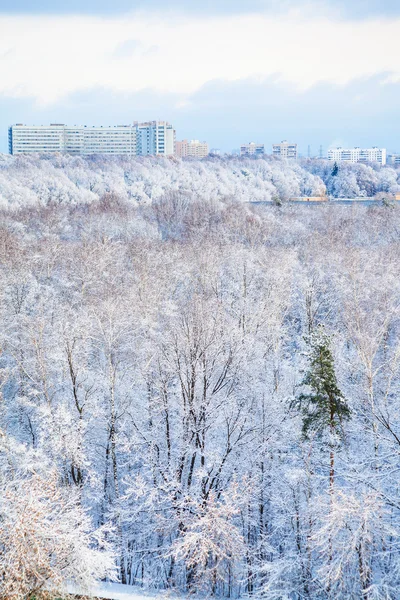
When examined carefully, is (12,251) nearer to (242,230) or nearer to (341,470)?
(242,230)

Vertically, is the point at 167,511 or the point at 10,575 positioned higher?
the point at 10,575

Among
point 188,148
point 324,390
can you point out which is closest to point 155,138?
point 188,148

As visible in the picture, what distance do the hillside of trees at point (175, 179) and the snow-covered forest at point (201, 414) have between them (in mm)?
27024

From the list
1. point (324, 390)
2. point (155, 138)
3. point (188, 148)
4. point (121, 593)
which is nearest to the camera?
point (121, 593)

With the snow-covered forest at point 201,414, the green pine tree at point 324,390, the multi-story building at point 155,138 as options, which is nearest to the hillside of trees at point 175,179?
the snow-covered forest at point 201,414

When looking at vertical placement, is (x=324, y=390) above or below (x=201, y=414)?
above

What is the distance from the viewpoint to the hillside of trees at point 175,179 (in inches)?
2982

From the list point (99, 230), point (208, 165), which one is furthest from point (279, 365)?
point (208, 165)

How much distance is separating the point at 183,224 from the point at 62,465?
3575 centimetres

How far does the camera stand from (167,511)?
68.7ft

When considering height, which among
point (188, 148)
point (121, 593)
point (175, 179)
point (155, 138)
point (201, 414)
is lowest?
point (121, 593)

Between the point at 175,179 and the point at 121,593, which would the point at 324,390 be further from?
the point at 175,179

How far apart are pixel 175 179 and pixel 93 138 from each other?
7488 cm

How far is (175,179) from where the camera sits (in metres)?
93.2
